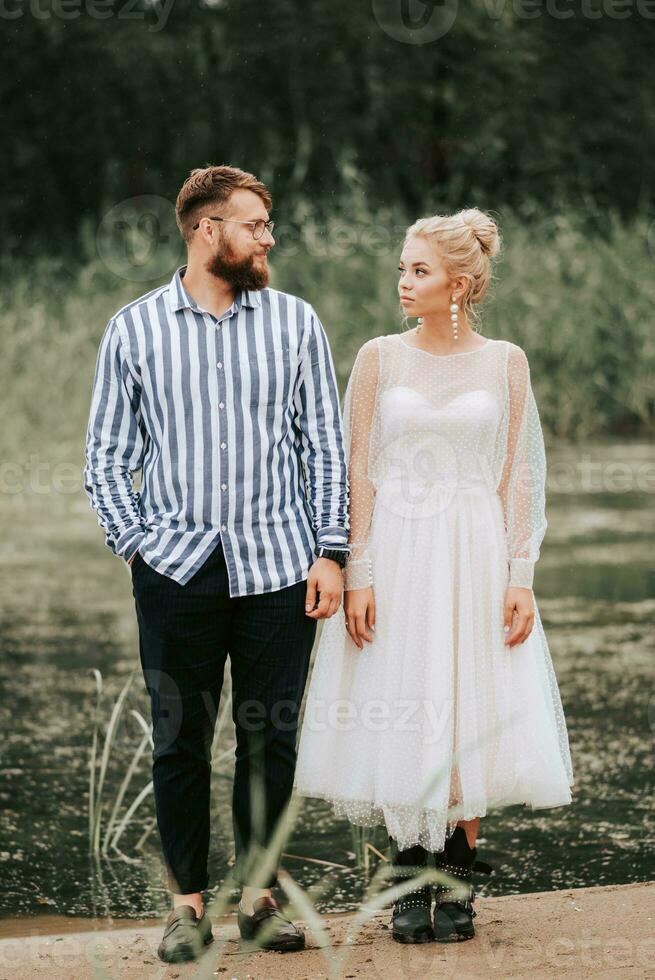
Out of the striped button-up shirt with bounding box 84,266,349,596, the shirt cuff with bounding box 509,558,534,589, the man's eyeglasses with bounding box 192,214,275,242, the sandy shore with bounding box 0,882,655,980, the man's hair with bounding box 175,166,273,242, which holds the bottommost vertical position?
the sandy shore with bounding box 0,882,655,980

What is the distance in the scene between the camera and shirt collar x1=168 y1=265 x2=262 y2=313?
312 cm

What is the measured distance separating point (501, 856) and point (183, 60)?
57.2 ft

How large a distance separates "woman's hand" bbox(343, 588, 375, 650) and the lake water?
97 centimetres

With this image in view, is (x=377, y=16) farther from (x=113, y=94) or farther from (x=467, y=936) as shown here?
(x=467, y=936)

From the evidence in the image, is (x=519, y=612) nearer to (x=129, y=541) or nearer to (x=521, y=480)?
(x=521, y=480)

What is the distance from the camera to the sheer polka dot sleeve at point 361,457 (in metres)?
3.24

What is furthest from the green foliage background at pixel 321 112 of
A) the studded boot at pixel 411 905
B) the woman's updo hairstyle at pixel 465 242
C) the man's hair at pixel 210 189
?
the studded boot at pixel 411 905

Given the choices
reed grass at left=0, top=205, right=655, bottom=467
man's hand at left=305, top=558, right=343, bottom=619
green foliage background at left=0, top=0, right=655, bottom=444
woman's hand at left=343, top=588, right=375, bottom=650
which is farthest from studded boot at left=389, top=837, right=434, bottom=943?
green foliage background at left=0, top=0, right=655, bottom=444

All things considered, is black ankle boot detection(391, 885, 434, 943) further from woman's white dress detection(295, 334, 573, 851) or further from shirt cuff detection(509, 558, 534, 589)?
shirt cuff detection(509, 558, 534, 589)

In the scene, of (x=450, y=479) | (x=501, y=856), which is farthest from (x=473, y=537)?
(x=501, y=856)

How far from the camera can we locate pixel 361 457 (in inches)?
130

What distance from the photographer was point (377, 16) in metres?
19.2

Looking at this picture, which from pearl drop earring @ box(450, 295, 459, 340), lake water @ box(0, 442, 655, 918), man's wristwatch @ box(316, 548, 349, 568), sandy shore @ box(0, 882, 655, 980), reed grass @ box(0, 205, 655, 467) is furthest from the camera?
reed grass @ box(0, 205, 655, 467)

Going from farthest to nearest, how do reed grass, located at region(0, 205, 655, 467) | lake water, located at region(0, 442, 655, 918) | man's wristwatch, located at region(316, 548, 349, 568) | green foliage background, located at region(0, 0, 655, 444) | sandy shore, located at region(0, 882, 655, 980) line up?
green foliage background, located at region(0, 0, 655, 444) → reed grass, located at region(0, 205, 655, 467) → lake water, located at region(0, 442, 655, 918) → man's wristwatch, located at region(316, 548, 349, 568) → sandy shore, located at region(0, 882, 655, 980)
